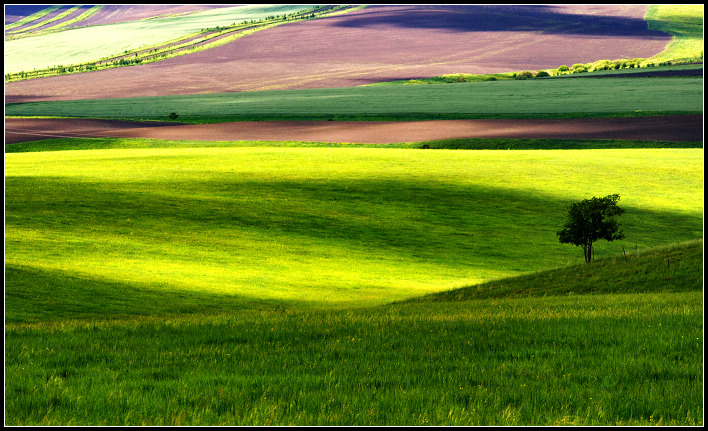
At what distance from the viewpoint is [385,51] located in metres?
170

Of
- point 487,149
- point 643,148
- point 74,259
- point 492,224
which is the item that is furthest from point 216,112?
point 74,259

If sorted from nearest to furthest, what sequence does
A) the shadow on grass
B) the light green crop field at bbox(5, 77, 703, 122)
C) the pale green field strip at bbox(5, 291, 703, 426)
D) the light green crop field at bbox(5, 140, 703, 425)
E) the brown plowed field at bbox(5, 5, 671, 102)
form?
1. the pale green field strip at bbox(5, 291, 703, 426)
2. the light green crop field at bbox(5, 140, 703, 425)
3. the shadow on grass
4. the light green crop field at bbox(5, 77, 703, 122)
5. the brown plowed field at bbox(5, 5, 671, 102)

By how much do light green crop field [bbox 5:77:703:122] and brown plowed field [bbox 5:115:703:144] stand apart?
4.76 meters

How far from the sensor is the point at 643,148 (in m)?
80.6

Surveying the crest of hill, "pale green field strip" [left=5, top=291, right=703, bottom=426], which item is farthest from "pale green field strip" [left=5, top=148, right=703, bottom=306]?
"pale green field strip" [left=5, top=291, right=703, bottom=426]

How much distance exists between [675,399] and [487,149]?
76.4 m

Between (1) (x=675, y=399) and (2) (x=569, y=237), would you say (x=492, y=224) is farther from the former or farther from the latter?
(1) (x=675, y=399)

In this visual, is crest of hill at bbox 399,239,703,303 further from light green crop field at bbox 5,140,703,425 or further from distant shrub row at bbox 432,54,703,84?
distant shrub row at bbox 432,54,703,84

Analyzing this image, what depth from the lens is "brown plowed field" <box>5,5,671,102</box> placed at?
150 m

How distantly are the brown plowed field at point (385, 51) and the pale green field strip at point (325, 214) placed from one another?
70684mm

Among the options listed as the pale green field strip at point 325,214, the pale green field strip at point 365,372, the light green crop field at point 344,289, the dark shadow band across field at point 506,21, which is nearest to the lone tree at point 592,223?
the light green crop field at point 344,289

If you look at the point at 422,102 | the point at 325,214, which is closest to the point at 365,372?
the point at 325,214

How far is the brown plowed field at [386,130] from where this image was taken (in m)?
87.7

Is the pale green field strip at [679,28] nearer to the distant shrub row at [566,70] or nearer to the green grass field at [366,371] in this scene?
the distant shrub row at [566,70]
